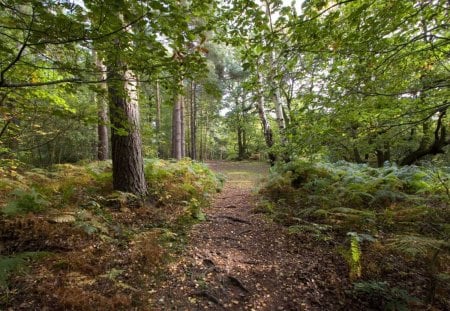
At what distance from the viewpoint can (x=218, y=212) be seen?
20.2ft

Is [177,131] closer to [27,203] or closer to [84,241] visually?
[27,203]

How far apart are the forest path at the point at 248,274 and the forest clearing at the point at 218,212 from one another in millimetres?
20

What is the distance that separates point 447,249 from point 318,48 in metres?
3.38

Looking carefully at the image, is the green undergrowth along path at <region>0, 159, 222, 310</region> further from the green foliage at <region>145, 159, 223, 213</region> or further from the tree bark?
the tree bark

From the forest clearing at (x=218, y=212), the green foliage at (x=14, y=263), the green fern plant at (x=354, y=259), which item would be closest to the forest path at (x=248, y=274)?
the forest clearing at (x=218, y=212)

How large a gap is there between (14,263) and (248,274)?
2.89 metres

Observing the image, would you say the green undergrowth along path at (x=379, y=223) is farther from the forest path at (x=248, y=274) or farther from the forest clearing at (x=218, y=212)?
the forest path at (x=248, y=274)

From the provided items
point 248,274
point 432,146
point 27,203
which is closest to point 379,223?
point 248,274

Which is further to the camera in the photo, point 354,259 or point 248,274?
point 248,274

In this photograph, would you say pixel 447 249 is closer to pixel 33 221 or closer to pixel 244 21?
pixel 244 21

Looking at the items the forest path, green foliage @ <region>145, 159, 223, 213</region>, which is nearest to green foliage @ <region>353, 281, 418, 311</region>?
the forest path

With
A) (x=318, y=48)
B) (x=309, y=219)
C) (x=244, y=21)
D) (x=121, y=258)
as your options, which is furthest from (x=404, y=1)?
(x=121, y=258)

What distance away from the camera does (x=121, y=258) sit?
139 inches

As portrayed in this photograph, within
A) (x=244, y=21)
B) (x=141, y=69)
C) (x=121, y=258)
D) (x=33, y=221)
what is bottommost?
(x=121, y=258)
